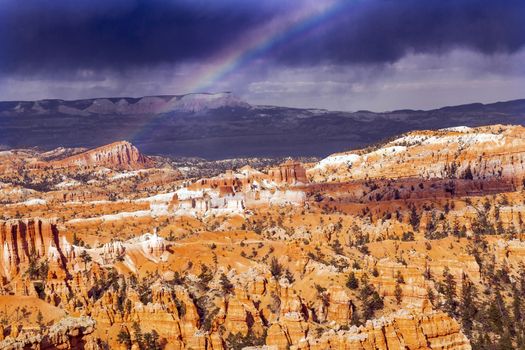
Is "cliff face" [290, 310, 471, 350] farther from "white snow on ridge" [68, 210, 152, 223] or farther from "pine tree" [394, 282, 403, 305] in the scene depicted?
"white snow on ridge" [68, 210, 152, 223]

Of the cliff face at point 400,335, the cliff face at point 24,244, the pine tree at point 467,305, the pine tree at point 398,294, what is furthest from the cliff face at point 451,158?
the cliff face at point 400,335

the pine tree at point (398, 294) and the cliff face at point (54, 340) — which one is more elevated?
the cliff face at point (54, 340)

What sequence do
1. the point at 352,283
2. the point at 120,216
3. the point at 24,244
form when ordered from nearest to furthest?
the point at 352,283, the point at 24,244, the point at 120,216

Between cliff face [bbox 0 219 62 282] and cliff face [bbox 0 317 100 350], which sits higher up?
cliff face [bbox 0 317 100 350]

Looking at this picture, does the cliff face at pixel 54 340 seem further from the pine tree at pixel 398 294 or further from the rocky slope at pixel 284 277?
the pine tree at pixel 398 294

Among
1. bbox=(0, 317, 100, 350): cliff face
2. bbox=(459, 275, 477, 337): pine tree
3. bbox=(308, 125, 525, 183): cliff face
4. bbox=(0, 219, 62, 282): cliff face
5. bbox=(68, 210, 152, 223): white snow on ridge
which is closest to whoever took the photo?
bbox=(0, 317, 100, 350): cliff face

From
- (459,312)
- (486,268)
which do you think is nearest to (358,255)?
(486,268)

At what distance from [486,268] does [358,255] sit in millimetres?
14241

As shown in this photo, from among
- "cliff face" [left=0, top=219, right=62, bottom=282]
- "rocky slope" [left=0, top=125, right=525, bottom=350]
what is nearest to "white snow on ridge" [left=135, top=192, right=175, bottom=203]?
"rocky slope" [left=0, top=125, right=525, bottom=350]

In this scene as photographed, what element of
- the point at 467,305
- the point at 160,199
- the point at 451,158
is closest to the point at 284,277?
the point at 467,305

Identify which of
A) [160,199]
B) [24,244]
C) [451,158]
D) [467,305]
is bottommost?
[467,305]

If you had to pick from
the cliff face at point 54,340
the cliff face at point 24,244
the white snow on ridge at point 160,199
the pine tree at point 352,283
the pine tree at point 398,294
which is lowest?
the white snow on ridge at point 160,199

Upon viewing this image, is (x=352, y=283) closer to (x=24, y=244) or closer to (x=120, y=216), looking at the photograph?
(x=24, y=244)

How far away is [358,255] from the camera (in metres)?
92.2
